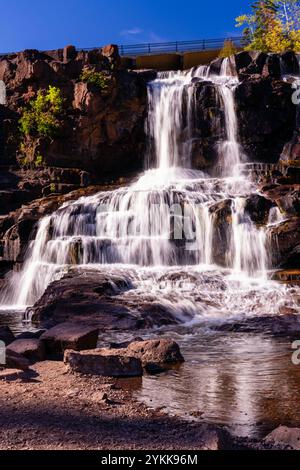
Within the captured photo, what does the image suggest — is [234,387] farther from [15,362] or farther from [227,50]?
[227,50]

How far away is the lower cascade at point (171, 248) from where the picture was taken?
14.0m

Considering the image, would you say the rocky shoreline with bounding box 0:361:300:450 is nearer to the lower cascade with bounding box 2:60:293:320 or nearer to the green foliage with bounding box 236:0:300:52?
the lower cascade with bounding box 2:60:293:320

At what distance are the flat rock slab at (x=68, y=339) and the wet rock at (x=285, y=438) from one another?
171 inches

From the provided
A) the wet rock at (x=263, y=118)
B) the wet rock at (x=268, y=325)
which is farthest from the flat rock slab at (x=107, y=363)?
the wet rock at (x=263, y=118)

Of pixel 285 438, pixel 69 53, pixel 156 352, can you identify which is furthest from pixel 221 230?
pixel 69 53

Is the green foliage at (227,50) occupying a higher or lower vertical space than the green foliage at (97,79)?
higher

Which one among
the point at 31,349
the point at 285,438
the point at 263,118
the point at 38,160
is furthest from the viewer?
the point at 38,160

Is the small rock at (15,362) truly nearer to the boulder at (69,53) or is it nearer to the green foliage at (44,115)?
the green foliage at (44,115)

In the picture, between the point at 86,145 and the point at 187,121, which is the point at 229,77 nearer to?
the point at 187,121

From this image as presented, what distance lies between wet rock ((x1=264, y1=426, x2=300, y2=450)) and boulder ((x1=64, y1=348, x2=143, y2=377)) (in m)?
2.91

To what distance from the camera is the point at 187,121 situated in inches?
1046

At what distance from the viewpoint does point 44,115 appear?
88.5ft

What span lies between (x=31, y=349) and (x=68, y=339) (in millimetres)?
631

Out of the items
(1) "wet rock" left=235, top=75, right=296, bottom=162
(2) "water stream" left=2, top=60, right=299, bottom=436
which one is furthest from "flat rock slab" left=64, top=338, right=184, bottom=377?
(1) "wet rock" left=235, top=75, right=296, bottom=162
